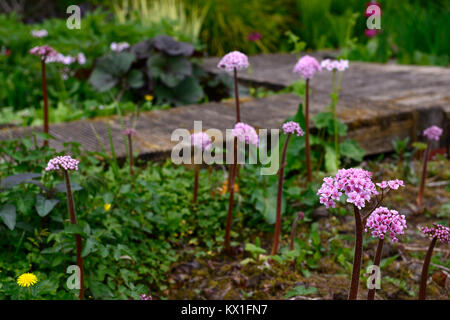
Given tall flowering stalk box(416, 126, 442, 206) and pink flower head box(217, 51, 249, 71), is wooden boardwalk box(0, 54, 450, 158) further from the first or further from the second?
pink flower head box(217, 51, 249, 71)

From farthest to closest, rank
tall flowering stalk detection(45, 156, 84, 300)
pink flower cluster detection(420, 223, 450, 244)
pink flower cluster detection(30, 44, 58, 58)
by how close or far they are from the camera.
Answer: pink flower cluster detection(30, 44, 58, 58) < tall flowering stalk detection(45, 156, 84, 300) < pink flower cluster detection(420, 223, 450, 244)

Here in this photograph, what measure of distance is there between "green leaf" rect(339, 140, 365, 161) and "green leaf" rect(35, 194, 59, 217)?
1.50m

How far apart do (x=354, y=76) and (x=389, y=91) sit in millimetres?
727

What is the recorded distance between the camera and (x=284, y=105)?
3326 mm

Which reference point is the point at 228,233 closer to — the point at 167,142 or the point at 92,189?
the point at 92,189

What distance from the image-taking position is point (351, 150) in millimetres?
2723

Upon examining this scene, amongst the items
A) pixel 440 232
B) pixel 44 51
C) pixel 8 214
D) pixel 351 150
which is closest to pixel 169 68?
pixel 351 150

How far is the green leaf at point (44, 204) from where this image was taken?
1660 millimetres

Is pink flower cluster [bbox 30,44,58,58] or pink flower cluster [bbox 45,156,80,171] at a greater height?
→ pink flower cluster [bbox 30,44,58,58]

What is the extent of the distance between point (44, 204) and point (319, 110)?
185cm

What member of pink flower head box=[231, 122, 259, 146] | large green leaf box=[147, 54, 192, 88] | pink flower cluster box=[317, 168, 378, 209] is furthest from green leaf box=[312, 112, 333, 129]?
pink flower cluster box=[317, 168, 378, 209]

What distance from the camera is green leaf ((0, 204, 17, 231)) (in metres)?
1.57

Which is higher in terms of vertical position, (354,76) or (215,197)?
(354,76)

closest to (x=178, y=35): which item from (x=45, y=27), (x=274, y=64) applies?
(x=274, y=64)
